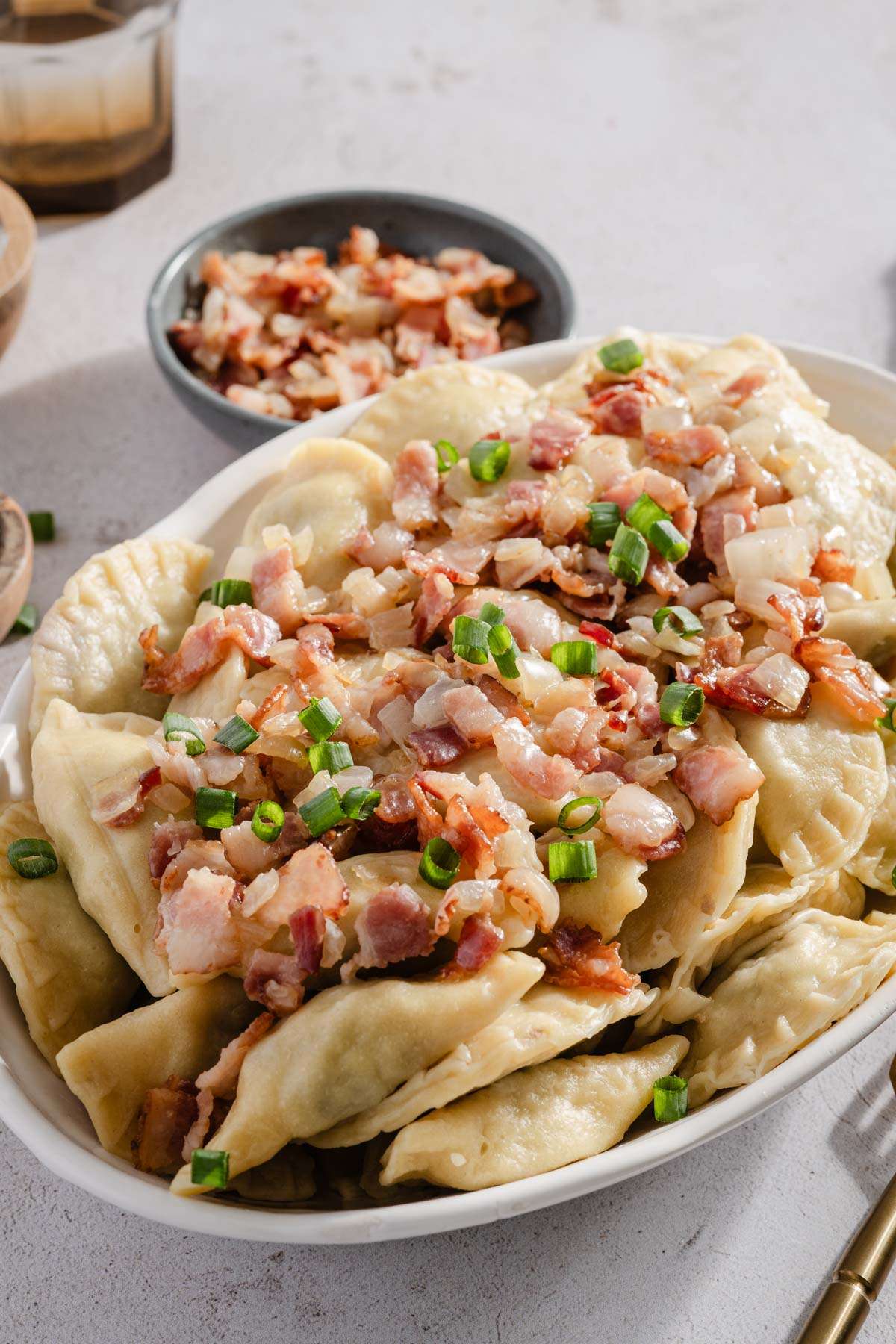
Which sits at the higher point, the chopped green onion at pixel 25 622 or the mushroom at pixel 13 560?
the mushroom at pixel 13 560

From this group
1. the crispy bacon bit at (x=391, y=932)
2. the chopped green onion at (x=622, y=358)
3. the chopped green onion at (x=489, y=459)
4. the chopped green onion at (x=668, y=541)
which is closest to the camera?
the crispy bacon bit at (x=391, y=932)

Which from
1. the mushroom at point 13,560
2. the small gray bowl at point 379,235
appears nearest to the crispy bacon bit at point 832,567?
the small gray bowl at point 379,235

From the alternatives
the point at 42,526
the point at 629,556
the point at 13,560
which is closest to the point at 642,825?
the point at 629,556

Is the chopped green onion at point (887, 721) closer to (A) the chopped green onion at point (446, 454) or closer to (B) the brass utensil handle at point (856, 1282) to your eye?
(B) the brass utensil handle at point (856, 1282)

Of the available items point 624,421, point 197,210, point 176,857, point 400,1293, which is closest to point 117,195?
point 197,210

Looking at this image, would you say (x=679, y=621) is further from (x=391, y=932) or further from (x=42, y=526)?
(x=42, y=526)

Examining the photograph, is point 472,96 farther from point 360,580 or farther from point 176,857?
point 176,857

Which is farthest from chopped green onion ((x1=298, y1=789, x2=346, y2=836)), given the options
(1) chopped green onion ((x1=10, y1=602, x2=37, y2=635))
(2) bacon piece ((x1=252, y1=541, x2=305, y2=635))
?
(1) chopped green onion ((x1=10, y1=602, x2=37, y2=635))
